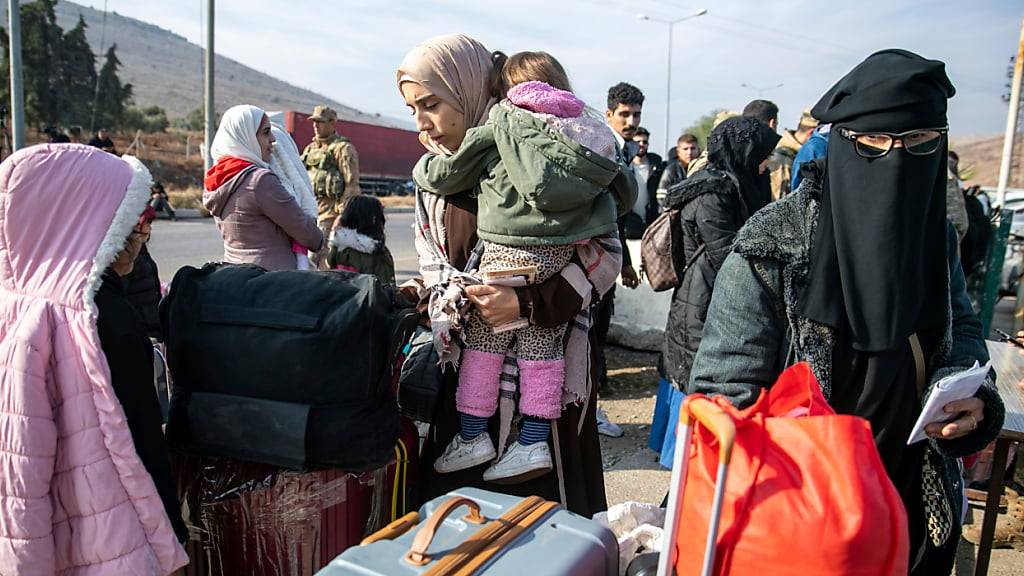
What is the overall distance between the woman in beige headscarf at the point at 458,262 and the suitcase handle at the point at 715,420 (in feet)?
2.61

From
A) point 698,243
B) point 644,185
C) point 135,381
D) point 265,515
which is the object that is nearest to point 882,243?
point 265,515

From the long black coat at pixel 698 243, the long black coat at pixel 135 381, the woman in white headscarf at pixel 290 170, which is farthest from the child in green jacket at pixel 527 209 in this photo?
the woman in white headscarf at pixel 290 170

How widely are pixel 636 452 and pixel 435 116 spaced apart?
3.12 metres

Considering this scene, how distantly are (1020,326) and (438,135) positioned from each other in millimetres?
8835

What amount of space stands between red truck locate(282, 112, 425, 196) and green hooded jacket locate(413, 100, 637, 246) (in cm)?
2937

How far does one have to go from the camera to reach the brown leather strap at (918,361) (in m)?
1.68

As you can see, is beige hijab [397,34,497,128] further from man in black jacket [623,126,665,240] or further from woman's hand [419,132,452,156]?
man in black jacket [623,126,665,240]

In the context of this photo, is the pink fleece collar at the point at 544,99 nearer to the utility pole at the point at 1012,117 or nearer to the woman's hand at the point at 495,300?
the woman's hand at the point at 495,300

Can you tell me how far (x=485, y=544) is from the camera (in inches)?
52.0

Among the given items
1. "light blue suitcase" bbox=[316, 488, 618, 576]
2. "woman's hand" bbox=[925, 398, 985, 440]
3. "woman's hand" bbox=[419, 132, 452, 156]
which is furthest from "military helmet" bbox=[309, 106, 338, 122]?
"woman's hand" bbox=[925, 398, 985, 440]

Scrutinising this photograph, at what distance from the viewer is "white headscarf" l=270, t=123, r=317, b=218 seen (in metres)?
3.81

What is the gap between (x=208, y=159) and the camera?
10.6 m

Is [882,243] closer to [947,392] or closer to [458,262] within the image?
[947,392]

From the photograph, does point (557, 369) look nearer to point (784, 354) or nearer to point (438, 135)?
point (784, 354)
